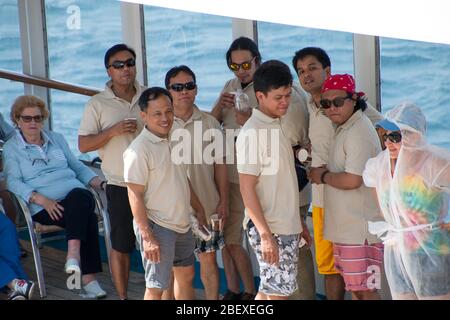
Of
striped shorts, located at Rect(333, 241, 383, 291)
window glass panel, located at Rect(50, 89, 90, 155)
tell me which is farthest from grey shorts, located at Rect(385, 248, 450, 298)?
window glass panel, located at Rect(50, 89, 90, 155)

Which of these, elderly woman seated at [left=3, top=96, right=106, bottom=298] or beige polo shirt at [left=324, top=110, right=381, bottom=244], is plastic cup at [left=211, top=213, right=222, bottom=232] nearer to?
beige polo shirt at [left=324, top=110, right=381, bottom=244]

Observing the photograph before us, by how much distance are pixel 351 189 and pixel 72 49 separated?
13.9ft

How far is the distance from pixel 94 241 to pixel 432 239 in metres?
2.53

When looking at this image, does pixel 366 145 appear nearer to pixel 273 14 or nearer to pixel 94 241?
pixel 273 14

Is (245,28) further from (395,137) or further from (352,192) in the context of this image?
(395,137)

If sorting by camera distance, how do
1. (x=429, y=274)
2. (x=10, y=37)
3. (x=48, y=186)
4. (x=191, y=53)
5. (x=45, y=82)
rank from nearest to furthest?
(x=429, y=274) → (x=48, y=186) → (x=191, y=53) → (x=45, y=82) → (x=10, y=37)

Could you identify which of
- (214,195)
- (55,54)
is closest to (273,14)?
(214,195)

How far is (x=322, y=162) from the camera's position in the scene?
5152 mm

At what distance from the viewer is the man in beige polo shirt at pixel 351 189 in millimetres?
4871

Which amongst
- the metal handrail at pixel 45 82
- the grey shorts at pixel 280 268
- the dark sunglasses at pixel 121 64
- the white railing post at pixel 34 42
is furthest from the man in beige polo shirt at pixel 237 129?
the white railing post at pixel 34 42

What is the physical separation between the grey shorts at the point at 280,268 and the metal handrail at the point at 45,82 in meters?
3.13

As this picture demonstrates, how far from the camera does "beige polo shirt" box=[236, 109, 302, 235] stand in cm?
472

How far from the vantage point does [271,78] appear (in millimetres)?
4699

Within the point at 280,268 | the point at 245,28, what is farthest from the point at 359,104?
the point at 245,28
